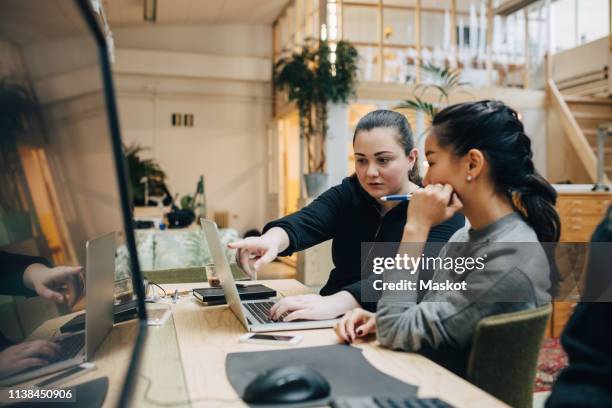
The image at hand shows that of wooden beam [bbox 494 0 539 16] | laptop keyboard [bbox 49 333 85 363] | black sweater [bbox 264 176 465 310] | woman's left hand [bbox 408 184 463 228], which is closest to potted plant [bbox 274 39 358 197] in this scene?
wooden beam [bbox 494 0 539 16]

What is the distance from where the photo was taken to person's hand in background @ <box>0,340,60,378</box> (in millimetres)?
549

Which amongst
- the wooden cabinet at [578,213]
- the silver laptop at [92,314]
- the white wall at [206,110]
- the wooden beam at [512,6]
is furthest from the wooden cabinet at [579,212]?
the white wall at [206,110]

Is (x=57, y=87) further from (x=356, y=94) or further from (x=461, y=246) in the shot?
(x=356, y=94)

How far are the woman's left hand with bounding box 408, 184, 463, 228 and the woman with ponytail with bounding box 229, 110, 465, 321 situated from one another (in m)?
0.29

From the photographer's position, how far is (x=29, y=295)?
60 centimetres

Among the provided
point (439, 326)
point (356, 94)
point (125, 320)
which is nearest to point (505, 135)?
point (439, 326)

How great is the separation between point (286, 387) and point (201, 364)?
0.87ft

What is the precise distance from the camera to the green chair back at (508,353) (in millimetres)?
967

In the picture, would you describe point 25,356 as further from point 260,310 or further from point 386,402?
point 260,310

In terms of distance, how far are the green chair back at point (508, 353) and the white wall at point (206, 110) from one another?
8167 mm

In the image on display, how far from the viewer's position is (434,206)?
1.17 metres

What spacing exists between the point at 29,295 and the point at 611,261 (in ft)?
2.41

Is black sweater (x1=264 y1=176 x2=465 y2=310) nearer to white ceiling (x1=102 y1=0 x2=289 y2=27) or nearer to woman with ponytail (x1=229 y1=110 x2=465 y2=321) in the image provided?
woman with ponytail (x1=229 y1=110 x2=465 y2=321)

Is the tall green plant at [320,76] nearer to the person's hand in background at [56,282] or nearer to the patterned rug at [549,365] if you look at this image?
the patterned rug at [549,365]
